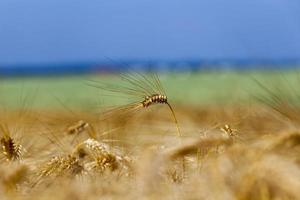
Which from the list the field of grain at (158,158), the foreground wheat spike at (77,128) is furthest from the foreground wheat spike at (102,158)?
the foreground wheat spike at (77,128)

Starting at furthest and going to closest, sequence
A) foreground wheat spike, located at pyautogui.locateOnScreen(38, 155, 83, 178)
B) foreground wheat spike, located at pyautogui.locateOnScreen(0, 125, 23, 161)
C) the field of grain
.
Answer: foreground wheat spike, located at pyautogui.locateOnScreen(0, 125, 23, 161), foreground wheat spike, located at pyautogui.locateOnScreen(38, 155, 83, 178), the field of grain

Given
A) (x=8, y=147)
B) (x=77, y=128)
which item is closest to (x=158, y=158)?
(x=8, y=147)

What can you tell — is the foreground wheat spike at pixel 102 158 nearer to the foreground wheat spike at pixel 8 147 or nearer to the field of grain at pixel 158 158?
the field of grain at pixel 158 158

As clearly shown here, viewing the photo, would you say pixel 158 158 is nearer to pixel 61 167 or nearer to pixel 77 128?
pixel 61 167

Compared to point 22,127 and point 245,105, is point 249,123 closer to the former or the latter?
point 245,105

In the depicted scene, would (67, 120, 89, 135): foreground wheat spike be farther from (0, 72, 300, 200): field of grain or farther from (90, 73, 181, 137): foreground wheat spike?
(90, 73, 181, 137): foreground wheat spike

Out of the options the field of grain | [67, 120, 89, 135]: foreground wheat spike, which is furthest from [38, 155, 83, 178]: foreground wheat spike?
[67, 120, 89, 135]: foreground wheat spike

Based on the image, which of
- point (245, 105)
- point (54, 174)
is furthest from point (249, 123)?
point (54, 174)
